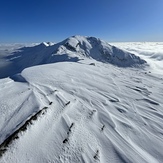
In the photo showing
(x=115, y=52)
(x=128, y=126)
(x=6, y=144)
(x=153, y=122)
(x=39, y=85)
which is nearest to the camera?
(x=6, y=144)

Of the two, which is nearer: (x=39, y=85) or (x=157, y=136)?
(x=157, y=136)

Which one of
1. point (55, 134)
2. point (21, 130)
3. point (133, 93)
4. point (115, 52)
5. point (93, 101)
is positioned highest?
point (21, 130)

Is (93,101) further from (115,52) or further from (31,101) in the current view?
(115,52)

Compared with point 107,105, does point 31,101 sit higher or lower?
higher

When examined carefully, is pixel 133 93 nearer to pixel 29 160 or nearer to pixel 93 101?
pixel 93 101

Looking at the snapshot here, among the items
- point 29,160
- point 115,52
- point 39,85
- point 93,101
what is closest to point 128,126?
point 93,101

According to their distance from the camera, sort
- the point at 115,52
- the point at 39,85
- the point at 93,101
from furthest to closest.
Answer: the point at 115,52, the point at 39,85, the point at 93,101

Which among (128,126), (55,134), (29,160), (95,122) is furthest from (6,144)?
(128,126)
